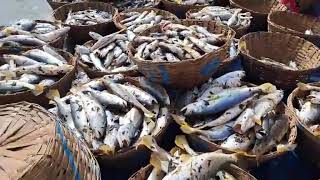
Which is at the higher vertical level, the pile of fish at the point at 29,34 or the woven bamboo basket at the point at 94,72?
the pile of fish at the point at 29,34

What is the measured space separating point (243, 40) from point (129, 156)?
182 centimetres

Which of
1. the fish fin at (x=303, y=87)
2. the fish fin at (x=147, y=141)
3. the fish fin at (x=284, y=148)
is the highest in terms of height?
the fish fin at (x=303, y=87)

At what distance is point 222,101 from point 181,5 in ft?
7.35

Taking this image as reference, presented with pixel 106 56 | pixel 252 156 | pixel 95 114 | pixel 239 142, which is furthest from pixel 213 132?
pixel 106 56

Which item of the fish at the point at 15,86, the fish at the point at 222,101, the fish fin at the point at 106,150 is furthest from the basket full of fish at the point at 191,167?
the fish at the point at 15,86

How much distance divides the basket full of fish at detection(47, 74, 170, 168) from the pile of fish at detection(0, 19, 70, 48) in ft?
3.34

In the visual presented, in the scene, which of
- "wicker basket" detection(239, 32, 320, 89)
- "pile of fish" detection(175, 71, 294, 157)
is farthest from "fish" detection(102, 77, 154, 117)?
"wicker basket" detection(239, 32, 320, 89)

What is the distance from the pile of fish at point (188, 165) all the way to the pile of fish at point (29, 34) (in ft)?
6.37

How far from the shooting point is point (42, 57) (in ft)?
10.9

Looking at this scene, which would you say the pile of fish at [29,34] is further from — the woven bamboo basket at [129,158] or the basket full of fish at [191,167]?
the basket full of fish at [191,167]

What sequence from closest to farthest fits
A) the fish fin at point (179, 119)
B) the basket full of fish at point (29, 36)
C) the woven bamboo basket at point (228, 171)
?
the woven bamboo basket at point (228, 171) → the fish fin at point (179, 119) → the basket full of fish at point (29, 36)

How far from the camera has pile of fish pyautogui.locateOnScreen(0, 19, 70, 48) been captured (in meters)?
3.61

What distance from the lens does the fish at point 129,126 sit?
2508mm

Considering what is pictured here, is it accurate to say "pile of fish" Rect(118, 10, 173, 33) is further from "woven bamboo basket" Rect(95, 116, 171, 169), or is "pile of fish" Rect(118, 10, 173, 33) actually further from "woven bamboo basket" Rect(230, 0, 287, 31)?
"woven bamboo basket" Rect(95, 116, 171, 169)
